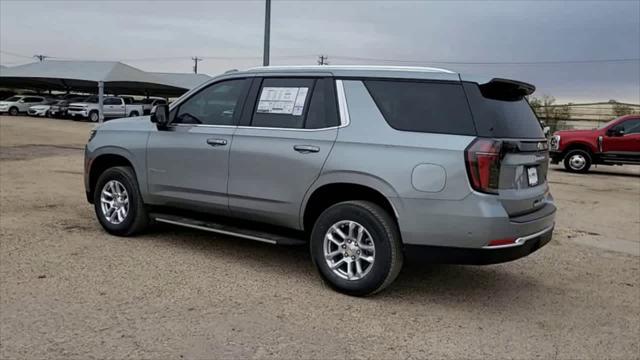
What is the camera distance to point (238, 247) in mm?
6250

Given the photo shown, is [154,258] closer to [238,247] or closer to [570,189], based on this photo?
[238,247]

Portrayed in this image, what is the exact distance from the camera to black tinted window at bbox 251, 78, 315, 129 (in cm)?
513

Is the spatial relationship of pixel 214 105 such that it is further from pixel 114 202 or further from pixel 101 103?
pixel 101 103

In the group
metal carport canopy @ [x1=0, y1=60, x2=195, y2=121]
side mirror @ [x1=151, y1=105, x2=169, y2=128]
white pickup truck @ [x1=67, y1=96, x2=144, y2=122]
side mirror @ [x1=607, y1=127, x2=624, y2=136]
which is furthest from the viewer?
metal carport canopy @ [x1=0, y1=60, x2=195, y2=121]

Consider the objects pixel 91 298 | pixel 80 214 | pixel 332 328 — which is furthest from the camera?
pixel 80 214

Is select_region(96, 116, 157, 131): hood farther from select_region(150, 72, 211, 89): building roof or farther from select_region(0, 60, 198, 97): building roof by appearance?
A: select_region(150, 72, 211, 89): building roof

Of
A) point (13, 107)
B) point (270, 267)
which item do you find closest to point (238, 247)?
point (270, 267)

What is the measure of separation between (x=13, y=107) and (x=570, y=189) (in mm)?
43503

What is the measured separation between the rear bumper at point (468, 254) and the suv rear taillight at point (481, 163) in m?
0.47

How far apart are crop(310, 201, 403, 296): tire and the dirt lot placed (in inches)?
6.3

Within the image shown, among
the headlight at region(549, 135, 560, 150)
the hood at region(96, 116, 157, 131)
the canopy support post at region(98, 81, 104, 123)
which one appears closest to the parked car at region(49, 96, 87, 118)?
the canopy support post at region(98, 81, 104, 123)

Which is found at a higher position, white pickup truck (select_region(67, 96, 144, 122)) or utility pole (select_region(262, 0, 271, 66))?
utility pole (select_region(262, 0, 271, 66))

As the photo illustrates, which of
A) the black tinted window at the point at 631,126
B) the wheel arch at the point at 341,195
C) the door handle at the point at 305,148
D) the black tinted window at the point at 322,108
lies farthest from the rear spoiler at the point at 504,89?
the black tinted window at the point at 631,126

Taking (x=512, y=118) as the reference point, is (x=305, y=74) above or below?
above
